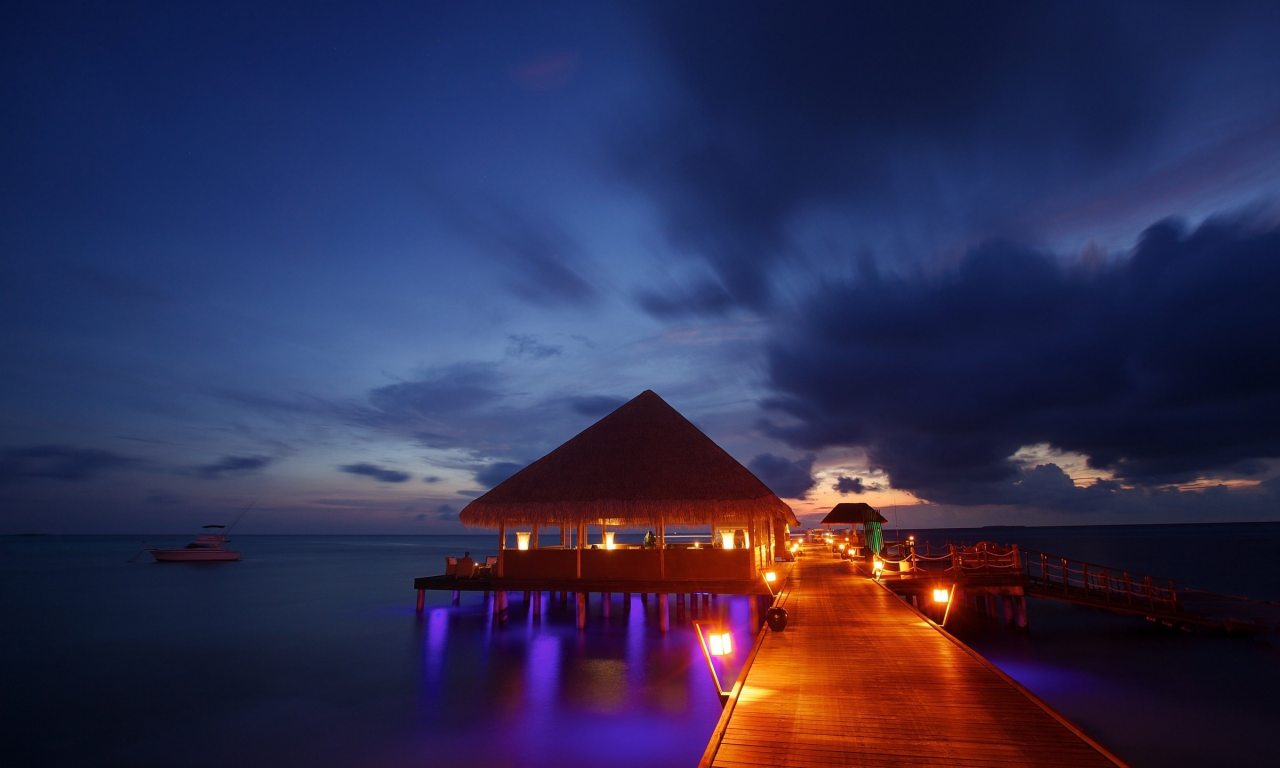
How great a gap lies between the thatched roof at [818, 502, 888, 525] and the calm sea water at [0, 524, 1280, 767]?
22.1 feet

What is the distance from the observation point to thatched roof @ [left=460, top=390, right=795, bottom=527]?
1541 cm

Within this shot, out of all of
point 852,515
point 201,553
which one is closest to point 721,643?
point 852,515

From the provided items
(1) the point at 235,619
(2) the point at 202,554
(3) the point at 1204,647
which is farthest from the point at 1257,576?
(2) the point at 202,554

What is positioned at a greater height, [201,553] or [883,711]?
[883,711]

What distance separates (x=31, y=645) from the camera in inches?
771

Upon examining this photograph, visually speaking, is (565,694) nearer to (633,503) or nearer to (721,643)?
(633,503)

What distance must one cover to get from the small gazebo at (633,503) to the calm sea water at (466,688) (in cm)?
202

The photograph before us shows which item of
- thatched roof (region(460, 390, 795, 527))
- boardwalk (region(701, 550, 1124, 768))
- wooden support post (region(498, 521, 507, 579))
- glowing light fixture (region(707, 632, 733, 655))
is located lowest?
boardwalk (region(701, 550, 1124, 768))

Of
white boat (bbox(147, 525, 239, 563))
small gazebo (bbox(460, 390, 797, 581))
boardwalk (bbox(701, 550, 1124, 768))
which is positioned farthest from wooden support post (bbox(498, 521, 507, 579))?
white boat (bbox(147, 525, 239, 563))

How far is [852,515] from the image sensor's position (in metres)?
28.4

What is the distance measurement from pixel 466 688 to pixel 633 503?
5.41 m

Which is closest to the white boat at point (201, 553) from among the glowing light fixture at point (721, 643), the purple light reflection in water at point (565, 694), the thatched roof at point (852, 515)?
the purple light reflection in water at point (565, 694)

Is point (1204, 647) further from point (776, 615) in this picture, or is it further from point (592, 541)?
point (592, 541)

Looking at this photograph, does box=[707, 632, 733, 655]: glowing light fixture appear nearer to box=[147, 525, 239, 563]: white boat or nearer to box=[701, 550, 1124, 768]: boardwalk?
box=[701, 550, 1124, 768]: boardwalk
